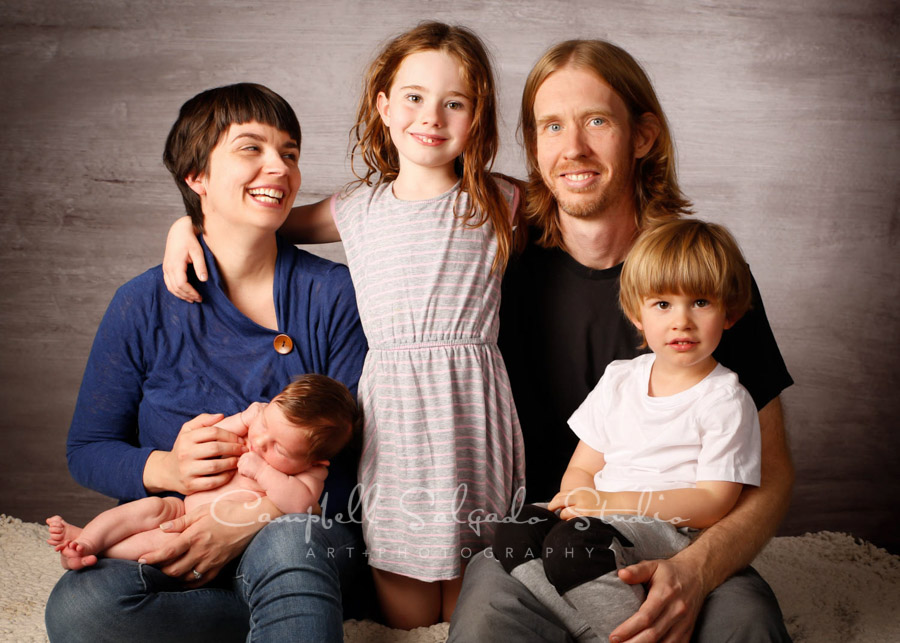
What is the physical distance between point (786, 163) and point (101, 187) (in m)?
2.28

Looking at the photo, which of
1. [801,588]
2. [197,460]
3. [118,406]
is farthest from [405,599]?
[801,588]

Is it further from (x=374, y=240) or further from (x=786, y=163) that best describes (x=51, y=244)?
(x=786, y=163)

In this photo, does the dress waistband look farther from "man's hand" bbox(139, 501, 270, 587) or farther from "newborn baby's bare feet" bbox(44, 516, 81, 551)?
"newborn baby's bare feet" bbox(44, 516, 81, 551)

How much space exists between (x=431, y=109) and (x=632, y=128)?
0.48 metres

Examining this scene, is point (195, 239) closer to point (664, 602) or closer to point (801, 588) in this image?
point (664, 602)

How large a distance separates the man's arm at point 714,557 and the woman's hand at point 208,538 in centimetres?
74

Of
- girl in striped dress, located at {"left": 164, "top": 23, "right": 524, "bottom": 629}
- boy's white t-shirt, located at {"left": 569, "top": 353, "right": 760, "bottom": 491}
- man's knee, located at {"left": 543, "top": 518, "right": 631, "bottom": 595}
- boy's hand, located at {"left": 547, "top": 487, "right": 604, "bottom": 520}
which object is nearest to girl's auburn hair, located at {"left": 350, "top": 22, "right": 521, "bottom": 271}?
girl in striped dress, located at {"left": 164, "top": 23, "right": 524, "bottom": 629}

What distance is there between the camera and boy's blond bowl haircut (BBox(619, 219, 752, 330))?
5.30 feet

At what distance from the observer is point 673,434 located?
1625 mm

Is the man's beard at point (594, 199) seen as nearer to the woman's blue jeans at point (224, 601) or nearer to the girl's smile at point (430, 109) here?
the girl's smile at point (430, 109)

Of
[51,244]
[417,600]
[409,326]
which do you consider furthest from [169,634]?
[51,244]

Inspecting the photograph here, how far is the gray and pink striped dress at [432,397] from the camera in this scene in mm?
1794

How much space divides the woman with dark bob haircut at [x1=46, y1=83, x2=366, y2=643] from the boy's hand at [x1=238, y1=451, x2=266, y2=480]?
0.02 meters

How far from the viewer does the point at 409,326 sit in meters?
1.83
